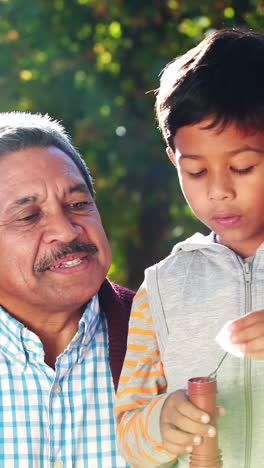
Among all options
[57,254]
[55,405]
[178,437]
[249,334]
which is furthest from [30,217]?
[249,334]

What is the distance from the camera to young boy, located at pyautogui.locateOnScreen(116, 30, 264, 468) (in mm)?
2656

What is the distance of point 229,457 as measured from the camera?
268 cm

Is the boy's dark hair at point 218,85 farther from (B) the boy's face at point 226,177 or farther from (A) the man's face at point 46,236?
(A) the man's face at point 46,236

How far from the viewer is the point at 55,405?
319 centimetres

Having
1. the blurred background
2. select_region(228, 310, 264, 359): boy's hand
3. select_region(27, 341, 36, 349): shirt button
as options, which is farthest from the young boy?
the blurred background

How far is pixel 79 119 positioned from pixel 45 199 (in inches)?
128

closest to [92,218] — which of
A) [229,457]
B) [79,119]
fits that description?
[229,457]

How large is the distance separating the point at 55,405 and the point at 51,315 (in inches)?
12.7

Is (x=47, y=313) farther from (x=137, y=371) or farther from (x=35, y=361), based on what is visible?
(x=137, y=371)

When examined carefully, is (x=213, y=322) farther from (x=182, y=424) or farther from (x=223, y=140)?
(x=223, y=140)

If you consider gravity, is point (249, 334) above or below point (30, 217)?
below

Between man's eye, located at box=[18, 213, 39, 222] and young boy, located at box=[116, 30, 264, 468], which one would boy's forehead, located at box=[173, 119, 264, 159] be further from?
man's eye, located at box=[18, 213, 39, 222]

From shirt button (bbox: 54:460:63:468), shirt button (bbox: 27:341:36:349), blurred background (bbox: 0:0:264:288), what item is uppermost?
blurred background (bbox: 0:0:264:288)

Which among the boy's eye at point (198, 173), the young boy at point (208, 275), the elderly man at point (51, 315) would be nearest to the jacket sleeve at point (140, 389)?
the young boy at point (208, 275)
